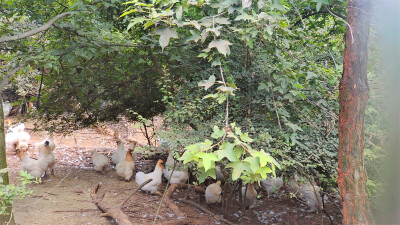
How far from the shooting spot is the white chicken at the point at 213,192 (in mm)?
5598

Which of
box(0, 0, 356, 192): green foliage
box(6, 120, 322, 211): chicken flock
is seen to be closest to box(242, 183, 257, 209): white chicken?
box(6, 120, 322, 211): chicken flock

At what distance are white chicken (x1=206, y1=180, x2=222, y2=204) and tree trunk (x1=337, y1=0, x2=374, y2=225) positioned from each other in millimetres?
3539

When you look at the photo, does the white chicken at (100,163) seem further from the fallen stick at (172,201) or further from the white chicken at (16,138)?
the white chicken at (16,138)

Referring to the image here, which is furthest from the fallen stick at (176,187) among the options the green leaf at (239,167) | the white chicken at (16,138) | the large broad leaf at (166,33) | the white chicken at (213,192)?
the white chicken at (16,138)

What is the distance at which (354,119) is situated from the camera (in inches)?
84.4

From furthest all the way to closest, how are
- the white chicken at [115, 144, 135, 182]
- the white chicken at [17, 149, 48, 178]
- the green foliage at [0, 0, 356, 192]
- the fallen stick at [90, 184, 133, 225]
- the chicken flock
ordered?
the white chicken at [115, 144, 135, 182] → the white chicken at [17, 149, 48, 178] → the chicken flock → the fallen stick at [90, 184, 133, 225] → the green foliage at [0, 0, 356, 192]

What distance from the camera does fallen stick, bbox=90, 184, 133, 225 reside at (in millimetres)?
4262

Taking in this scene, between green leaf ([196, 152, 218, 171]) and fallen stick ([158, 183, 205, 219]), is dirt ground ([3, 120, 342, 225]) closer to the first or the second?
fallen stick ([158, 183, 205, 219])

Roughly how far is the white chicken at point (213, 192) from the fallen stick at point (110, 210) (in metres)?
1.53

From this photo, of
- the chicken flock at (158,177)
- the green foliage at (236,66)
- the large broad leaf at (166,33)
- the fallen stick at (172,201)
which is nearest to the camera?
the large broad leaf at (166,33)

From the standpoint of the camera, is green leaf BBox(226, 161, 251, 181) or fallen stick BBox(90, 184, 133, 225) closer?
green leaf BBox(226, 161, 251, 181)

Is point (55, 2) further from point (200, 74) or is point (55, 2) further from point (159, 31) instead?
point (159, 31)

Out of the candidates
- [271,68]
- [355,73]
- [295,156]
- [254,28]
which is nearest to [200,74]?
[271,68]

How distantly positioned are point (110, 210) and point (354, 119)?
3.45m
